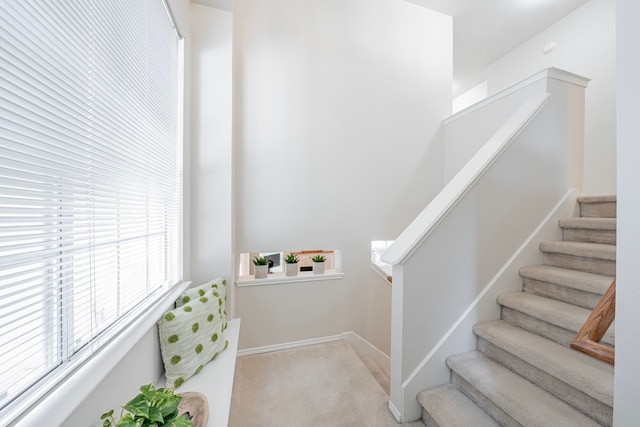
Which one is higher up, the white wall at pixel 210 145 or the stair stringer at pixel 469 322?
the white wall at pixel 210 145

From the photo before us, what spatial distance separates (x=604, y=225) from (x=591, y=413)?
130 cm

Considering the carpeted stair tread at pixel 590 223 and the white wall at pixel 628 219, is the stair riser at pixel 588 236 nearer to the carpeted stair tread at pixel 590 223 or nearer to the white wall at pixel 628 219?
the carpeted stair tread at pixel 590 223

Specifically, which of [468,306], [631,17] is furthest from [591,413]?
[631,17]

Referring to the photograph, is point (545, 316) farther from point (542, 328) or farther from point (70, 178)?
point (70, 178)

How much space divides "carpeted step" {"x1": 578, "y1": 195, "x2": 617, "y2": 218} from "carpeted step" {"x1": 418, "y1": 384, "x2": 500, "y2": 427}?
1.87 meters

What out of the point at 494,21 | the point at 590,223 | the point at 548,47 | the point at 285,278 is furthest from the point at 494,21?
the point at 285,278

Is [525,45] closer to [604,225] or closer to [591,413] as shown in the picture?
[604,225]

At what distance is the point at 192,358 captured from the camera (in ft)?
4.52

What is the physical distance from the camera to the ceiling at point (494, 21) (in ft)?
10.2

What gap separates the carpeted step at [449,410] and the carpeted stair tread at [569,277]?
3.15 feet

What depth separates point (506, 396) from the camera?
1.27 meters

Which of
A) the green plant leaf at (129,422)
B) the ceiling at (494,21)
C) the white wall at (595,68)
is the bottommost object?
the green plant leaf at (129,422)

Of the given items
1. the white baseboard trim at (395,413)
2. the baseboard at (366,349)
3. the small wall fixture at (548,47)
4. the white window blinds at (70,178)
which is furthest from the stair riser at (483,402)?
the small wall fixture at (548,47)

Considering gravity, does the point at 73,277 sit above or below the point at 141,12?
below
